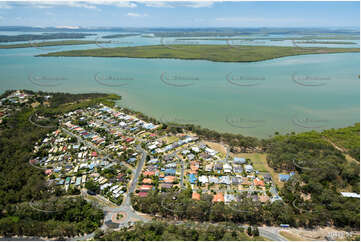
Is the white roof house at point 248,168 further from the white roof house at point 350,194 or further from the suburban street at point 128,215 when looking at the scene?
the white roof house at point 350,194

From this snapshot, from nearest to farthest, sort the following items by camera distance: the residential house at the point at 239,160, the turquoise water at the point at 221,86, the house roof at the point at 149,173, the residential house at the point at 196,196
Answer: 1. the residential house at the point at 196,196
2. the house roof at the point at 149,173
3. the residential house at the point at 239,160
4. the turquoise water at the point at 221,86

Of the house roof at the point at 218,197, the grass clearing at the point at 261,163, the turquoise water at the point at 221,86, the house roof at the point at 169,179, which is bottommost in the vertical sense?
the house roof at the point at 218,197

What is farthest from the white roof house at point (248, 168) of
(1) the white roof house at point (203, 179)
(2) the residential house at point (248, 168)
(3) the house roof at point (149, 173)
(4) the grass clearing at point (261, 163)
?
(3) the house roof at point (149, 173)

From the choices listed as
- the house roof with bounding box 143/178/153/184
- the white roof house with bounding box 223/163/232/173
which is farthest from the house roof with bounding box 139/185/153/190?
the white roof house with bounding box 223/163/232/173

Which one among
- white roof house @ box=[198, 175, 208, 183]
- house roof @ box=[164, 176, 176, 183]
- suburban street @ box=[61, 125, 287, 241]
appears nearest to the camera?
suburban street @ box=[61, 125, 287, 241]

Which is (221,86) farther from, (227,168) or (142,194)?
(142,194)

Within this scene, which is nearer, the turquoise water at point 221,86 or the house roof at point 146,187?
the house roof at point 146,187

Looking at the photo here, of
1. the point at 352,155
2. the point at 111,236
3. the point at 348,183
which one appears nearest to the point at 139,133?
the point at 111,236

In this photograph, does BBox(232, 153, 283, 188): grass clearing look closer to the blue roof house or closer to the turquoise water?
the turquoise water

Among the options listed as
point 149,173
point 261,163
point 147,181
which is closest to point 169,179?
point 147,181

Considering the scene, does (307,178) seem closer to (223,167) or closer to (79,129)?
(223,167)
